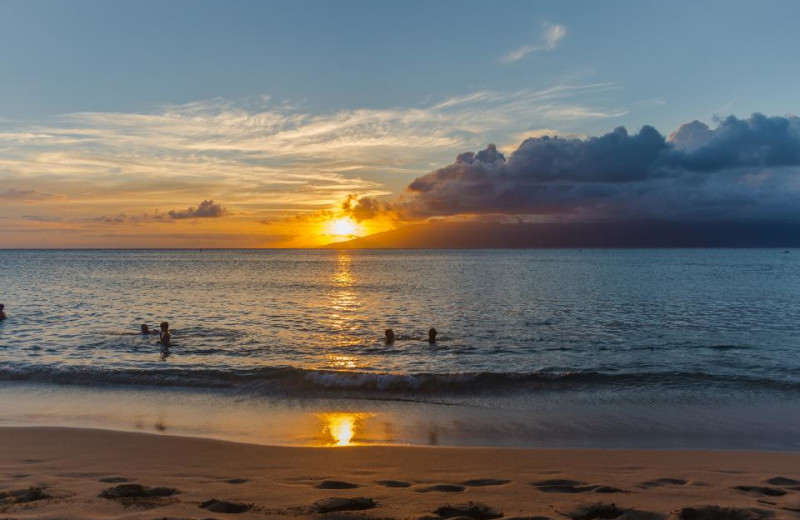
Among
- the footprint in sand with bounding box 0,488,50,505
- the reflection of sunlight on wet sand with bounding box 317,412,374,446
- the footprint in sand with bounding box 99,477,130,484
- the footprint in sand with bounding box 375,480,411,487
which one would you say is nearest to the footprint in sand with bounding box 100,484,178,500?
the footprint in sand with bounding box 99,477,130,484

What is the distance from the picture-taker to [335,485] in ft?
29.4

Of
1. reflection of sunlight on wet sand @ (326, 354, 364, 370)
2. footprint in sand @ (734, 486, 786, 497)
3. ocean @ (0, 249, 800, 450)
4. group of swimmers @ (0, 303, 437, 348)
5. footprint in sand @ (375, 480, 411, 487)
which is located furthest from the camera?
group of swimmers @ (0, 303, 437, 348)

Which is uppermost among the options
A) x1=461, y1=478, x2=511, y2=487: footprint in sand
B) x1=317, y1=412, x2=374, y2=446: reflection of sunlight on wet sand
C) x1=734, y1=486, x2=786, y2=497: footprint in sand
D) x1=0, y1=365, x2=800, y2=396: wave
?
x1=734, y1=486, x2=786, y2=497: footprint in sand

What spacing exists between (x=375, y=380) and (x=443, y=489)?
987cm

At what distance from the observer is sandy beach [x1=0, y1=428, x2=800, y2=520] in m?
7.56

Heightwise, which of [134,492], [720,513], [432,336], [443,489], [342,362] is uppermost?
[720,513]

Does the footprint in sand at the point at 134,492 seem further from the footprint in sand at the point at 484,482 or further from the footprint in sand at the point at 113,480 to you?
the footprint in sand at the point at 484,482

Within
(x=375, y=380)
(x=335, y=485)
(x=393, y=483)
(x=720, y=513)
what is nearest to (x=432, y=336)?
(x=375, y=380)

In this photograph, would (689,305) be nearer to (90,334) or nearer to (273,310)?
(273,310)

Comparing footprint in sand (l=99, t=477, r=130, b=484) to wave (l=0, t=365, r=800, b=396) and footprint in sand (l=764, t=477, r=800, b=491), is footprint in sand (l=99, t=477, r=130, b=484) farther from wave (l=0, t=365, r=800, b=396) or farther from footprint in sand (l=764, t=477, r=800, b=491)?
footprint in sand (l=764, t=477, r=800, b=491)

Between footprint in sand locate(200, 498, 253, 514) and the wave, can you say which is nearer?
footprint in sand locate(200, 498, 253, 514)

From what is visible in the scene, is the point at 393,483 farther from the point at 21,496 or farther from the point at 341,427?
the point at 21,496

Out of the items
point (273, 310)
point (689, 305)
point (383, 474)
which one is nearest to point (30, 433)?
point (383, 474)

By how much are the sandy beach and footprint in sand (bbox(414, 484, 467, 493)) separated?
16 mm
